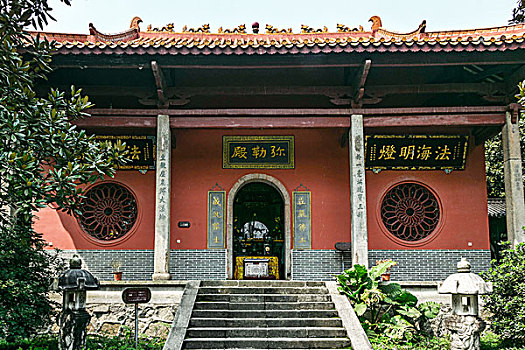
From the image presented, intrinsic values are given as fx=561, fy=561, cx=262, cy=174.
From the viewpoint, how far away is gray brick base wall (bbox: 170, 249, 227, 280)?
32.3 ft

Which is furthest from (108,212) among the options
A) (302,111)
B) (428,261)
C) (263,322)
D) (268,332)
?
(428,261)

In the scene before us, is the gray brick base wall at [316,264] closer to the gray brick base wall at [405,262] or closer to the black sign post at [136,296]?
Answer: the gray brick base wall at [405,262]

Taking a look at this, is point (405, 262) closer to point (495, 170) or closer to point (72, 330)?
point (72, 330)

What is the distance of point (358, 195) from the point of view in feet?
28.7

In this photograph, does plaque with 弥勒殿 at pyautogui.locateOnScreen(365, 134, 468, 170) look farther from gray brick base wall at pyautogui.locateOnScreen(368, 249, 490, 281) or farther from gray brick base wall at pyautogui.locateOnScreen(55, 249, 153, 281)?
gray brick base wall at pyautogui.locateOnScreen(55, 249, 153, 281)

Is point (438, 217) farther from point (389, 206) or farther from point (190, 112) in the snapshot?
point (190, 112)

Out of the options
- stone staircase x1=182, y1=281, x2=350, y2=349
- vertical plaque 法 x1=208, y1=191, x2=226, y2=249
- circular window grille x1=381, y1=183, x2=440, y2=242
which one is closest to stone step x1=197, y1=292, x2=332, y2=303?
stone staircase x1=182, y1=281, x2=350, y2=349

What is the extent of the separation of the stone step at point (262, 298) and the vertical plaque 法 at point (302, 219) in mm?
2180

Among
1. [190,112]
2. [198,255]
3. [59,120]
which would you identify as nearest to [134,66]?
[190,112]

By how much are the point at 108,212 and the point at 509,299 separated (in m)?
6.72

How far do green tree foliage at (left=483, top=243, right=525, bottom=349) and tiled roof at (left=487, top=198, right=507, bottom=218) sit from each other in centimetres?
612

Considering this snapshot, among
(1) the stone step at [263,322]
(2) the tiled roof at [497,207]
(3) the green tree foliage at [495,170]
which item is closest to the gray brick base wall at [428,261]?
(1) the stone step at [263,322]

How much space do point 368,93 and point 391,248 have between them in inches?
111

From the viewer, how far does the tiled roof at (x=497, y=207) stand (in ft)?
45.2
